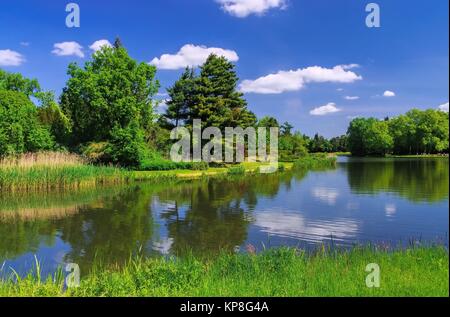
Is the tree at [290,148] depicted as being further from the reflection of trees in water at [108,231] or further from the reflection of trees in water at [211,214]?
the reflection of trees in water at [108,231]

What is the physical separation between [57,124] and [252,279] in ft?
109

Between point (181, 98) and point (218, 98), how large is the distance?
368cm

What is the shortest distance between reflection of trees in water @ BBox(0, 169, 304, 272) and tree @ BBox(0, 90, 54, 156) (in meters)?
9.34

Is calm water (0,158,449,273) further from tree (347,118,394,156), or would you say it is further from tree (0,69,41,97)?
tree (347,118,394,156)

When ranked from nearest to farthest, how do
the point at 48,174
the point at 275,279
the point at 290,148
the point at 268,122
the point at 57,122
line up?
1. the point at 275,279
2. the point at 48,174
3. the point at 57,122
4. the point at 290,148
5. the point at 268,122

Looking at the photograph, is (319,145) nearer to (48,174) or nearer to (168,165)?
(168,165)

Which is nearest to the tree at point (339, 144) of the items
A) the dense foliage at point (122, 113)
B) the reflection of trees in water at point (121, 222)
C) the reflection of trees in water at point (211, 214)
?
the dense foliage at point (122, 113)

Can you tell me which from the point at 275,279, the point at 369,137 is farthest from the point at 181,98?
the point at 369,137

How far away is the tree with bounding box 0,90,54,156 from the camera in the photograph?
86.8 feet

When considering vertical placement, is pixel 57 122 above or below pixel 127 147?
above

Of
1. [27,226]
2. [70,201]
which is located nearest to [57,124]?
[70,201]

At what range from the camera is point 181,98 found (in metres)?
39.0

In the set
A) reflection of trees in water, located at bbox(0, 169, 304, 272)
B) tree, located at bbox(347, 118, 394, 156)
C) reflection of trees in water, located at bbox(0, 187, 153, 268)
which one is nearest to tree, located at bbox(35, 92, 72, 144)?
reflection of trees in water, located at bbox(0, 169, 304, 272)

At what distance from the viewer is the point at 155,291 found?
5711 mm
